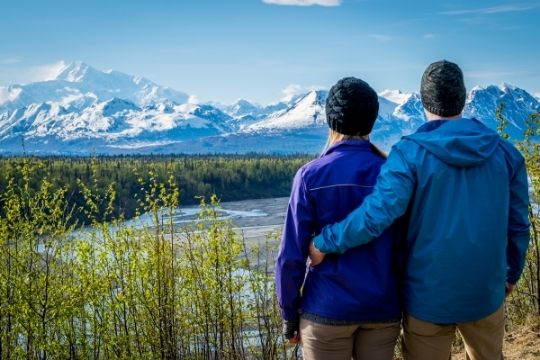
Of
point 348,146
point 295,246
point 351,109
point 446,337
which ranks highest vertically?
point 351,109

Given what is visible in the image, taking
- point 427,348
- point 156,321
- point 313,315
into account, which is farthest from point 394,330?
point 156,321

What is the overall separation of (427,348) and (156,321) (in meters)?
5.20

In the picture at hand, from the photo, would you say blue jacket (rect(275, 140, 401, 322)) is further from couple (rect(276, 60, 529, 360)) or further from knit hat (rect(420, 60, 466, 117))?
knit hat (rect(420, 60, 466, 117))

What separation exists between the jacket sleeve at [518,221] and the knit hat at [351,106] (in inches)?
32.6

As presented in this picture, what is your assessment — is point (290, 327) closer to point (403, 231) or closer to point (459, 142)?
point (403, 231)

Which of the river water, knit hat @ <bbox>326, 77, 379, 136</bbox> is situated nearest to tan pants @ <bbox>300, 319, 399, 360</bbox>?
knit hat @ <bbox>326, 77, 379, 136</bbox>

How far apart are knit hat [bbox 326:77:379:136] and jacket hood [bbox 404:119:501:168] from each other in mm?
256

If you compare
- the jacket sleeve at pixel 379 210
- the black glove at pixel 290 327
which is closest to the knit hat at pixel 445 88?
the jacket sleeve at pixel 379 210

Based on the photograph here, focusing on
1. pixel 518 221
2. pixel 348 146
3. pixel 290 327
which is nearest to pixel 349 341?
pixel 290 327

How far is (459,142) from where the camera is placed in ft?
8.87

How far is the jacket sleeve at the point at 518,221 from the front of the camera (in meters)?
2.96

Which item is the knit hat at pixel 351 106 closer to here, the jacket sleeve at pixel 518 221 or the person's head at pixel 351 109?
the person's head at pixel 351 109

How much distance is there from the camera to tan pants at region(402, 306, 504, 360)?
9.52 feet

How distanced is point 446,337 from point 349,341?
20.3 inches
